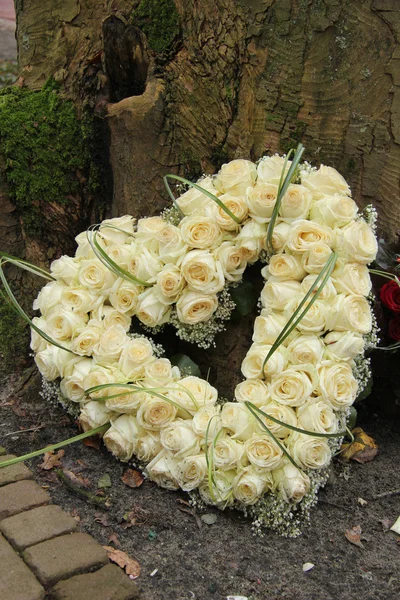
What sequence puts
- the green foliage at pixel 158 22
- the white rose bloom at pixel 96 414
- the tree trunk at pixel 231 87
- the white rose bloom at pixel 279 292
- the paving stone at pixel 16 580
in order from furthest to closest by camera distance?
1. the green foliage at pixel 158 22
2. the tree trunk at pixel 231 87
3. the white rose bloom at pixel 96 414
4. the white rose bloom at pixel 279 292
5. the paving stone at pixel 16 580

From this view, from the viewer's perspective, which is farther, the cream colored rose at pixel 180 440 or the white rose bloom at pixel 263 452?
the cream colored rose at pixel 180 440

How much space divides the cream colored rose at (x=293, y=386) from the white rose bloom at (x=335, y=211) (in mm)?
539

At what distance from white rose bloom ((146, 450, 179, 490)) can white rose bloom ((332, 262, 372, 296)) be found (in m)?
0.83

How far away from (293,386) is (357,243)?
21.7 inches

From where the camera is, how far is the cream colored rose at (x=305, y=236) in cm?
240

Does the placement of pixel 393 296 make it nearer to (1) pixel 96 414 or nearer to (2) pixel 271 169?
(2) pixel 271 169

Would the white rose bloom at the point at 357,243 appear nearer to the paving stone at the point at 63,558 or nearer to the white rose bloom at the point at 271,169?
the white rose bloom at the point at 271,169

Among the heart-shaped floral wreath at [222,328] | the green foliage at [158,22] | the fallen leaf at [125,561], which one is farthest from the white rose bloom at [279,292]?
the green foliage at [158,22]

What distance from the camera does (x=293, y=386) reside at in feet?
7.43

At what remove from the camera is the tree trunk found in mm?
2641

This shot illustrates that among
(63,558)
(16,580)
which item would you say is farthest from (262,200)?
(16,580)

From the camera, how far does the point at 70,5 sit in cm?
311

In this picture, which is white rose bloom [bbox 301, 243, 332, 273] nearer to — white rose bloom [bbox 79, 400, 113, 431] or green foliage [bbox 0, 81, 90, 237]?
white rose bloom [bbox 79, 400, 113, 431]

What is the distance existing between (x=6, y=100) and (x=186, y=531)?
204cm
